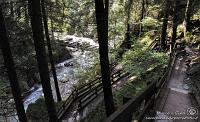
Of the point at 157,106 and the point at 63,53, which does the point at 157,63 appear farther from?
the point at 63,53

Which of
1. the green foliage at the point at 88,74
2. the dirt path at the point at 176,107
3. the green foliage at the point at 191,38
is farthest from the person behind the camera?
the green foliage at the point at 88,74

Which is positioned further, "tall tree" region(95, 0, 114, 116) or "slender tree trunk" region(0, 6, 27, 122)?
"slender tree trunk" region(0, 6, 27, 122)

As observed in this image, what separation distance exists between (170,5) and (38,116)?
45.2 feet

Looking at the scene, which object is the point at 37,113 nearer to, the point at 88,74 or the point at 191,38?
the point at 88,74

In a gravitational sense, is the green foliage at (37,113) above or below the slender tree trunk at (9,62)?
below

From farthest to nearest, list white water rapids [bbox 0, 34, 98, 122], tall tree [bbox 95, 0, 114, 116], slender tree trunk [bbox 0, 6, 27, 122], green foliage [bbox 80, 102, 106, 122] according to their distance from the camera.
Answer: white water rapids [bbox 0, 34, 98, 122]
green foliage [bbox 80, 102, 106, 122]
slender tree trunk [bbox 0, 6, 27, 122]
tall tree [bbox 95, 0, 114, 116]

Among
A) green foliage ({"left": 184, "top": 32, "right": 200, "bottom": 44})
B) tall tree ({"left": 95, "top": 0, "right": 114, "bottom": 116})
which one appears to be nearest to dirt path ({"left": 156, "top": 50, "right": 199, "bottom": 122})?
tall tree ({"left": 95, "top": 0, "right": 114, "bottom": 116})

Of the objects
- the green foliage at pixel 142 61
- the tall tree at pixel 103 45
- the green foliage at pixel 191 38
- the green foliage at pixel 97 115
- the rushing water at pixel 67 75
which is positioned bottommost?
the rushing water at pixel 67 75

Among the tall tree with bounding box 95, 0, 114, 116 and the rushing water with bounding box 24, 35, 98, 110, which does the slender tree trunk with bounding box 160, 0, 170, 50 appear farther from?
the tall tree with bounding box 95, 0, 114, 116

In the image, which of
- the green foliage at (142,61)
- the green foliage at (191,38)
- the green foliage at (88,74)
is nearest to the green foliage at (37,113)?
the green foliage at (142,61)

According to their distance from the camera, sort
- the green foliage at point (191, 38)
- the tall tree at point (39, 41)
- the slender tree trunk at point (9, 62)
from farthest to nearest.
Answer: the green foliage at point (191, 38), the slender tree trunk at point (9, 62), the tall tree at point (39, 41)

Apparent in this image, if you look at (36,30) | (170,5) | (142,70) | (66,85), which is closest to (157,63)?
(142,70)

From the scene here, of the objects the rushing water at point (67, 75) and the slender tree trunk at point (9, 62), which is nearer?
the slender tree trunk at point (9, 62)
